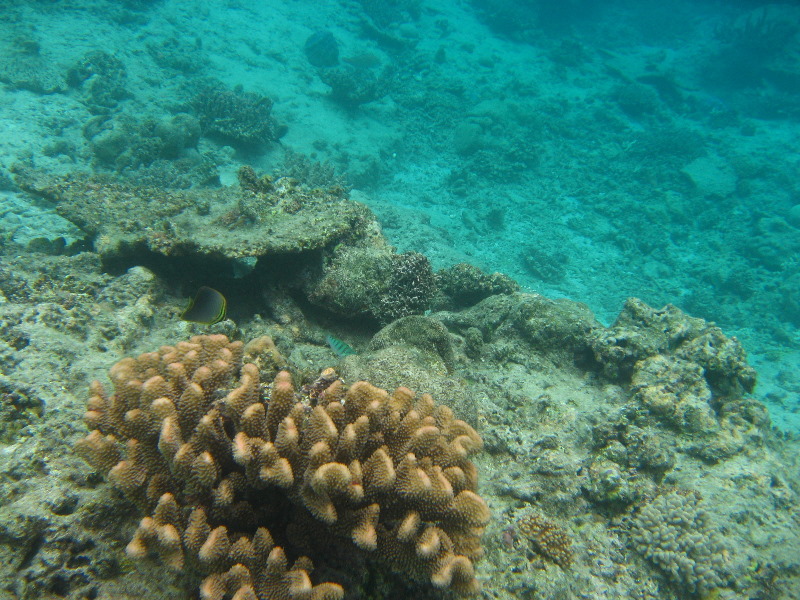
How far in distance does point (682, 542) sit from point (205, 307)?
4.75 meters

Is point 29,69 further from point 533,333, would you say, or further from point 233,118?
point 533,333

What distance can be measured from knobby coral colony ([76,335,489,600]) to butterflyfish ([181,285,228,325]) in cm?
145

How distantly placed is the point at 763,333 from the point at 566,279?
7.10m

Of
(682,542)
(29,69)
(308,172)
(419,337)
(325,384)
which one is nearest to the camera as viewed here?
(325,384)

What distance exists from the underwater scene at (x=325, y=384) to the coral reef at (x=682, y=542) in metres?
0.02

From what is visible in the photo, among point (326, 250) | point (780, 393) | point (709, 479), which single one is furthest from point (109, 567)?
point (780, 393)

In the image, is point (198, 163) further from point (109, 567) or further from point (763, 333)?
point (763, 333)

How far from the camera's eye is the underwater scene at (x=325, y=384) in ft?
6.65

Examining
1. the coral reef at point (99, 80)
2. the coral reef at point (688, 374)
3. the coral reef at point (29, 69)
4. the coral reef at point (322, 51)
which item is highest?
the coral reef at point (322, 51)

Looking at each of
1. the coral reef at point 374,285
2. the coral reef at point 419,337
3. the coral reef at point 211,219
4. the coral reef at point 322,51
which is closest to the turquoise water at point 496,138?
the coral reef at point 322,51

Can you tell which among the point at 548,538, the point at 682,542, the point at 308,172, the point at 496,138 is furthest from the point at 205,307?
the point at 496,138

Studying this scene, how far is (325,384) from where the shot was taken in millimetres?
3000

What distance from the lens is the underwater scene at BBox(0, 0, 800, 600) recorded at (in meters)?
2.03

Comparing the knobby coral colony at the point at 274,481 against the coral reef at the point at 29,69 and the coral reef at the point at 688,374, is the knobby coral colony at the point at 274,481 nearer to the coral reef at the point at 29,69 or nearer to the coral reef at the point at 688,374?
the coral reef at the point at 688,374
